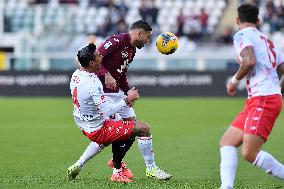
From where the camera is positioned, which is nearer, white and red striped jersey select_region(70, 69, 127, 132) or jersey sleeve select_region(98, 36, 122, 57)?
white and red striped jersey select_region(70, 69, 127, 132)

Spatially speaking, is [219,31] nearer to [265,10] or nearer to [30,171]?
[265,10]

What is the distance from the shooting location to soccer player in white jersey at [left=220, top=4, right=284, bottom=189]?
8234 mm

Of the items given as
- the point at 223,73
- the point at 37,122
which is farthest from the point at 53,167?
the point at 223,73

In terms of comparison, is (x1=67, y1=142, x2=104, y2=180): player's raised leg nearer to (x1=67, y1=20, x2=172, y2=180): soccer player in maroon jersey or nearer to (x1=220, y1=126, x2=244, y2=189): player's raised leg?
(x1=67, y1=20, x2=172, y2=180): soccer player in maroon jersey

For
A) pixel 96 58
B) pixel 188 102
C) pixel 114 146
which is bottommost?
pixel 188 102

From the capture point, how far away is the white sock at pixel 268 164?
837 centimetres

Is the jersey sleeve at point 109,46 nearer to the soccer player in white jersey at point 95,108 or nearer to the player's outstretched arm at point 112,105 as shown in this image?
the soccer player in white jersey at point 95,108

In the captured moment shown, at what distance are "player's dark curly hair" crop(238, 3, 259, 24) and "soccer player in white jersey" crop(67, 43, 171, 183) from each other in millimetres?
1877

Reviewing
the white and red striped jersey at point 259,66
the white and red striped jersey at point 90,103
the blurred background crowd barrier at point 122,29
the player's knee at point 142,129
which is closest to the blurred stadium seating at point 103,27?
the blurred background crowd barrier at point 122,29

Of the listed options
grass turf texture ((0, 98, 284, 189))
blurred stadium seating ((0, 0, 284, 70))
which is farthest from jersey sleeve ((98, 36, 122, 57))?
blurred stadium seating ((0, 0, 284, 70))

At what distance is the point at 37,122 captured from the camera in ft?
64.7

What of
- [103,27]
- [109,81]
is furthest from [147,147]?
[103,27]

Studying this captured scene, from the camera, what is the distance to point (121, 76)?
36.4ft

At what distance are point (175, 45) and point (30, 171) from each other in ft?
8.66
